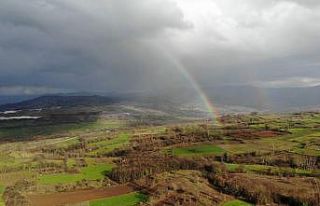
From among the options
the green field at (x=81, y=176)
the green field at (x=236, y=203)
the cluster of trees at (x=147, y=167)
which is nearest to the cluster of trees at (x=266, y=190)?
the green field at (x=236, y=203)

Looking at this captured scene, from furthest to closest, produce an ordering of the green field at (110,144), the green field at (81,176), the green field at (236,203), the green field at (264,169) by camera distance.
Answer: the green field at (110,144)
the green field at (81,176)
the green field at (264,169)
the green field at (236,203)

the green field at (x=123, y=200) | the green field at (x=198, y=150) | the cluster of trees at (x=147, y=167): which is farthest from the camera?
the green field at (x=198, y=150)

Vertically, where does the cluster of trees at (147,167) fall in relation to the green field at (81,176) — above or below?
above

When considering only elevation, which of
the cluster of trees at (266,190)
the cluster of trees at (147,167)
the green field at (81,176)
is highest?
the cluster of trees at (266,190)

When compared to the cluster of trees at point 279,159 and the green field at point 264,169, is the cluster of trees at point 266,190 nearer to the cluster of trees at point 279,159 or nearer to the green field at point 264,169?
the green field at point 264,169

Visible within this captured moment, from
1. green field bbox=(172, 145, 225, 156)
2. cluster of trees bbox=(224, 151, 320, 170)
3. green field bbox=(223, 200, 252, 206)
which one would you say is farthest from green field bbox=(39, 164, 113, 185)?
green field bbox=(223, 200, 252, 206)

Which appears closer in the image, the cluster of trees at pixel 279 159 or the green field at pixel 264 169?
the green field at pixel 264 169

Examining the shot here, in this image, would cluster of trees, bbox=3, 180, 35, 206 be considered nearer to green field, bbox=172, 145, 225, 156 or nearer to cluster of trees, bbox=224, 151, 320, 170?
green field, bbox=172, 145, 225, 156
